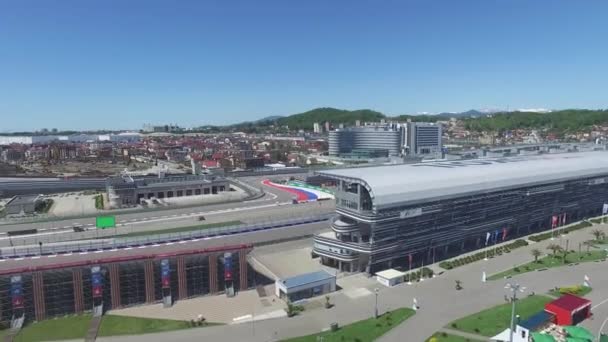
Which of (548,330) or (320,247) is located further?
(320,247)

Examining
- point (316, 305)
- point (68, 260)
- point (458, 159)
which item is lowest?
point (316, 305)

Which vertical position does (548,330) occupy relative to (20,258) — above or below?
below

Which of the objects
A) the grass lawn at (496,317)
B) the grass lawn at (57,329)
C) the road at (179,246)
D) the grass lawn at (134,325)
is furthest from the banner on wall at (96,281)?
the grass lawn at (496,317)

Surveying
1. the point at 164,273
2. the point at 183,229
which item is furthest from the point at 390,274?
the point at 183,229

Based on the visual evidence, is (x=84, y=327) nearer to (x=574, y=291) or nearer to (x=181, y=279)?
(x=181, y=279)

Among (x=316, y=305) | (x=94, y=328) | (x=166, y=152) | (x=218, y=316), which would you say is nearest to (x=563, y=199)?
(x=316, y=305)

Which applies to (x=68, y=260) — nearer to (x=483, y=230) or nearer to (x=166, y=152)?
(x=483, y=230)

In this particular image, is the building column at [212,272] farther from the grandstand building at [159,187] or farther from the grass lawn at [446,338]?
the grandstand building at [159,187]
